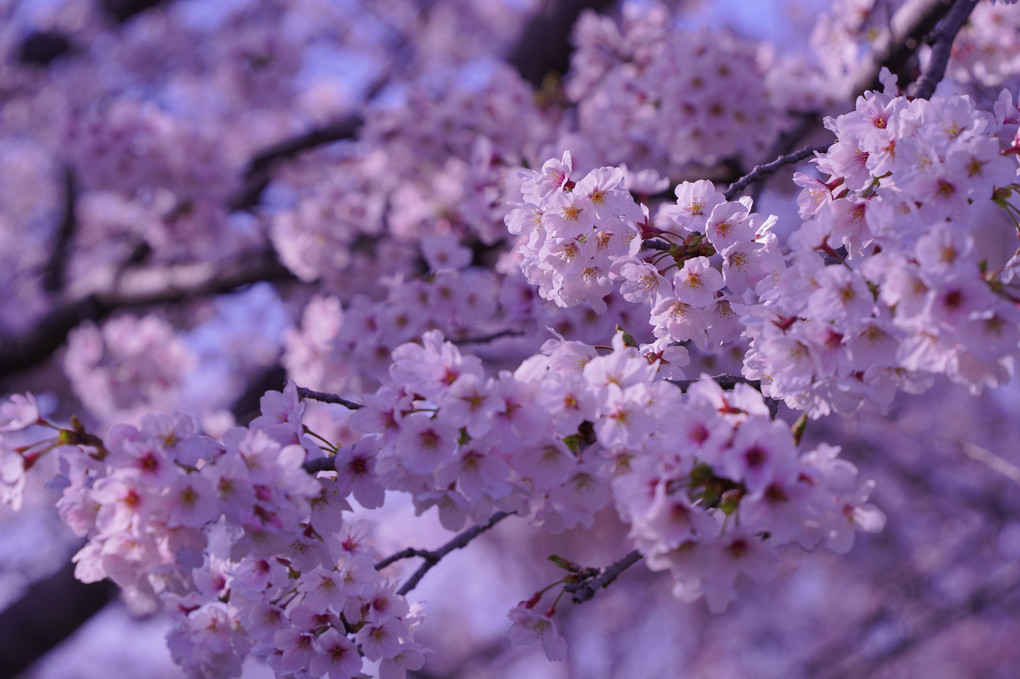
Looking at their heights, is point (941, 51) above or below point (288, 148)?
above

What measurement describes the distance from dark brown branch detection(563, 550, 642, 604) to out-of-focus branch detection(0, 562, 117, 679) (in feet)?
13.0

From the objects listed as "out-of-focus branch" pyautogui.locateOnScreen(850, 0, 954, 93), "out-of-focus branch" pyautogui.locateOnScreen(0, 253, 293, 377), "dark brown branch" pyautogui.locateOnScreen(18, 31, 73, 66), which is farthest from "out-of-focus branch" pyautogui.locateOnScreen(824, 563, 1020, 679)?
"dark brown branch" pyautogui.locateOnScreen(18, 31, 73, 66)

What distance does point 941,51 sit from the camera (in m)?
2.34

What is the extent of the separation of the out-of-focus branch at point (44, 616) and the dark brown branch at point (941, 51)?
16.3 ft

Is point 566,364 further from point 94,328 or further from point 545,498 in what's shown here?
point 94,328

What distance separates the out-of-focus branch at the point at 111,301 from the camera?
18.3ft

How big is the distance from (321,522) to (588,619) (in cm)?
1045

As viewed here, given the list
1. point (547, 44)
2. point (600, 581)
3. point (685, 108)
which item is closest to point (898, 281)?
point (600, 581)

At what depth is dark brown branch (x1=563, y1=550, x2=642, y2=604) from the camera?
5.28 feet

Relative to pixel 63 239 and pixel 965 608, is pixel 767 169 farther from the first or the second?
pixel 63 239

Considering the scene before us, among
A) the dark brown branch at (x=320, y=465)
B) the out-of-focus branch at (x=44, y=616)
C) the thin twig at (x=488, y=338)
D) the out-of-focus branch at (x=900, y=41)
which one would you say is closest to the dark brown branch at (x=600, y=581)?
the dark brown branch at (x=320, y=465)

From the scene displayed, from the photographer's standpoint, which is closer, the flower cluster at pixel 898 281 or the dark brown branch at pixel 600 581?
the flower cluster at pixel 898 281

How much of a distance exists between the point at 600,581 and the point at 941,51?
2.02 meters

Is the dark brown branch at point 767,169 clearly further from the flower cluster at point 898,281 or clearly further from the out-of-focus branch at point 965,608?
the out-of-focus branch at point 965,608
